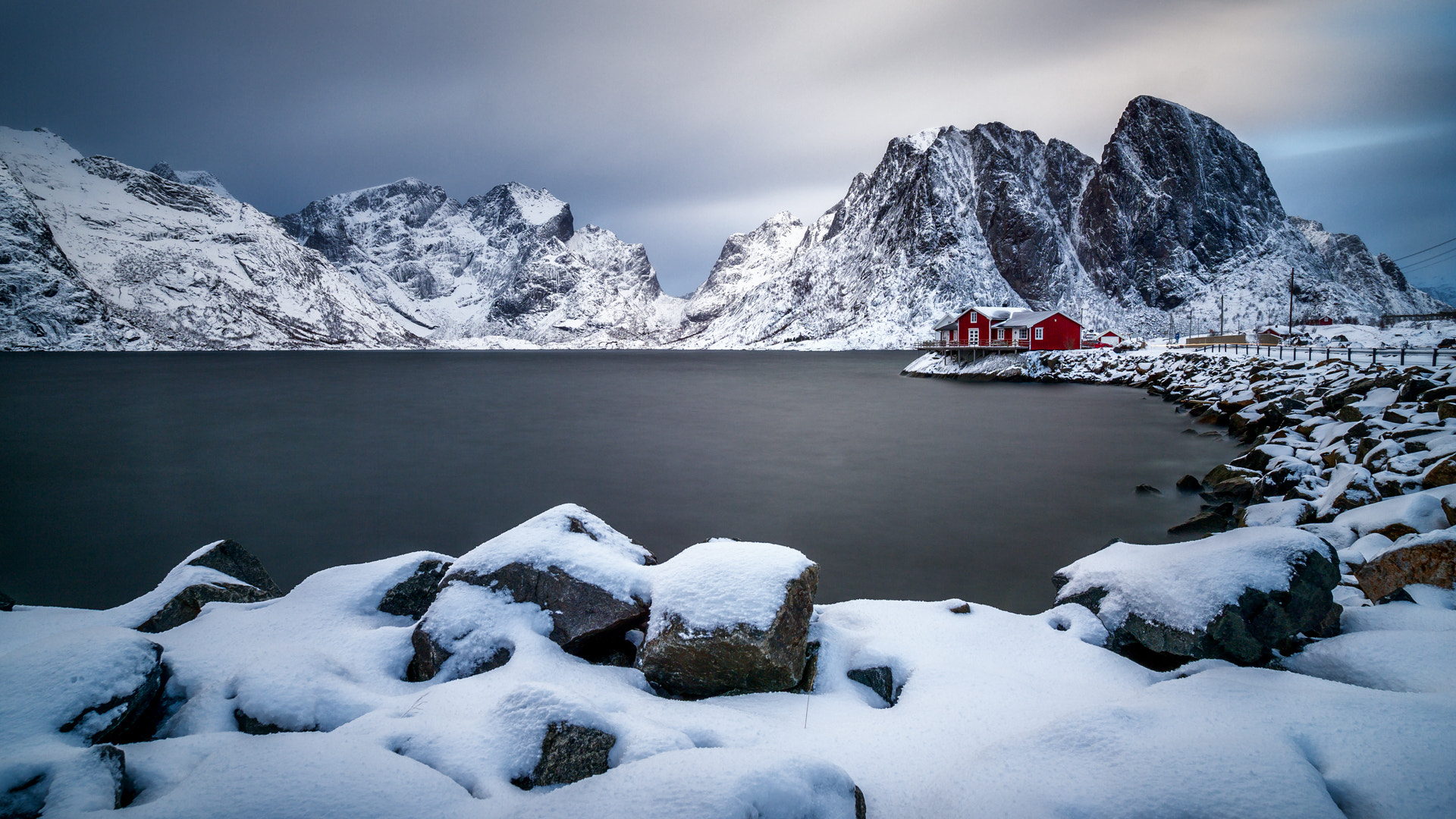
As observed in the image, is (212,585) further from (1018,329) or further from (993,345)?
(1018,329)

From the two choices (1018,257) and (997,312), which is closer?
(997,312)

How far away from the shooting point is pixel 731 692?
5609 millimetres

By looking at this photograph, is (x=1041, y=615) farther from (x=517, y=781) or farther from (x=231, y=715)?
(x=231, y=715)

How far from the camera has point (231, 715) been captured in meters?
4.66

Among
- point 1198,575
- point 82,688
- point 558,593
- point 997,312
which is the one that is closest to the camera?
point 82,688

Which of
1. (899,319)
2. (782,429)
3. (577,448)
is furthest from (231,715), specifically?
(899,319)

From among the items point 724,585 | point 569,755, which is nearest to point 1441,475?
point 724,585

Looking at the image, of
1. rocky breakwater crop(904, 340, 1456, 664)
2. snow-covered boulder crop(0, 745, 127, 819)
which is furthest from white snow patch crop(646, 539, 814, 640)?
rocky breakwater crop(904, 340, 1456, 664)

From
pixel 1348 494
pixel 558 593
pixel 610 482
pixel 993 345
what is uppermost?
pixel 993 345

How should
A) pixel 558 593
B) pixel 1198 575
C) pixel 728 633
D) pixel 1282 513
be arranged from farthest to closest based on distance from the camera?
pixel 1282 513 < pixel 558 593 < pixel 1198 575 < pixel 728 633

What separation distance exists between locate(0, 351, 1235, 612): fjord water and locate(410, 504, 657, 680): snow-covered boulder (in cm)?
585

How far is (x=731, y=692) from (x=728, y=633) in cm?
62

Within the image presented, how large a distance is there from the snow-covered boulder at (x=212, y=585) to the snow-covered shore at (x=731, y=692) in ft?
0.12

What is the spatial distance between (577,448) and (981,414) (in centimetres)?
2489
